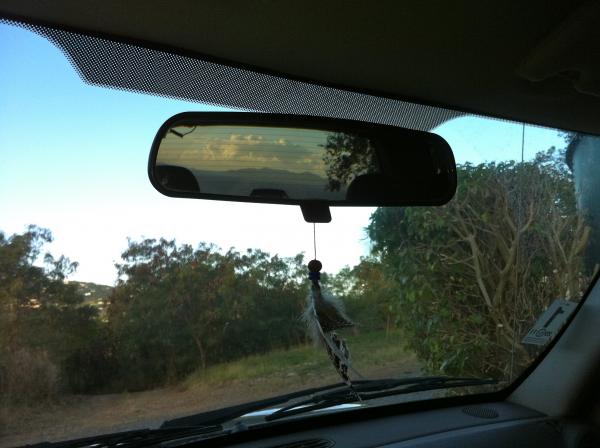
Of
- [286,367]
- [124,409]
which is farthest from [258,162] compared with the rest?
[124,409]

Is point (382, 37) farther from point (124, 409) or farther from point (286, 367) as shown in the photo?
point (124, 409)

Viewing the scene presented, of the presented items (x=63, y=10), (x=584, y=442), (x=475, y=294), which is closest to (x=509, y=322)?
(x=475, y=294)

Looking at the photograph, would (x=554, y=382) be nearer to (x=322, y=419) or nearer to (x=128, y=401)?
(x=322, y=419)

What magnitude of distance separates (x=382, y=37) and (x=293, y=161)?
26.4 inches

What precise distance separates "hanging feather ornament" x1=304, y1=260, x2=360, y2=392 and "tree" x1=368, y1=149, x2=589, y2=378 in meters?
0.94

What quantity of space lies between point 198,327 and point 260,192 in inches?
36.1

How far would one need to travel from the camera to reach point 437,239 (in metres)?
4.13

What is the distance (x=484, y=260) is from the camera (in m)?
4.16

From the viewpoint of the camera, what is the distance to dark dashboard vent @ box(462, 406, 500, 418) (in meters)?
3.02

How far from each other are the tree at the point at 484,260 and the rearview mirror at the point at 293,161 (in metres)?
1.10

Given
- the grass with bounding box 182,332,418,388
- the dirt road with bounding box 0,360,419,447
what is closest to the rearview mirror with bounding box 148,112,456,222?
the grass with bounding box 182,332,418,388

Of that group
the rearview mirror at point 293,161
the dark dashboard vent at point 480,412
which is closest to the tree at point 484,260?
the dark dashboard vent at point 480,412

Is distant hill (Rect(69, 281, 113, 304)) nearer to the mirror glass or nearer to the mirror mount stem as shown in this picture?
the mirror glass

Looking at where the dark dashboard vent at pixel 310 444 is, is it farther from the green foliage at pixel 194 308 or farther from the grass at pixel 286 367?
the green foliage at pixel 194 308
